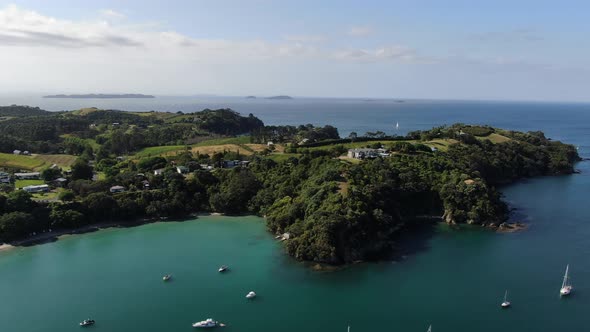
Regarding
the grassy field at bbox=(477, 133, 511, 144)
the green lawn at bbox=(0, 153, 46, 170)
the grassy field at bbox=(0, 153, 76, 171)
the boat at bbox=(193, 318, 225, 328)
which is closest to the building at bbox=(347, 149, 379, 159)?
the grassy field at bbox=(477, 133, 511, 144)

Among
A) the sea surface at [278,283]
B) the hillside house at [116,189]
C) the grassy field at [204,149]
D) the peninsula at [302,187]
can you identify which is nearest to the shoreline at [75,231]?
the peninsula at [302,187]

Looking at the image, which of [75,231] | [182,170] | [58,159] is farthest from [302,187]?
[58,159]

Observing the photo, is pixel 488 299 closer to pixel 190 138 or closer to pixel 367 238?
pixel 367 238

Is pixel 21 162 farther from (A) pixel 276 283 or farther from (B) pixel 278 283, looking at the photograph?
(B) pixel 278 283

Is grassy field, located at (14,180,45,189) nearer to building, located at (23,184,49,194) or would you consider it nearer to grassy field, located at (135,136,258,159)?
building, located at (23,184,49,194)

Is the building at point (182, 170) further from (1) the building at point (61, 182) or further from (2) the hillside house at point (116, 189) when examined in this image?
(1) the building at point (61, 182)

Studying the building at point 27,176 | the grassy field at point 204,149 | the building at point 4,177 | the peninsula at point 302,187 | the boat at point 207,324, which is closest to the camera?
the boat at point 207,324
